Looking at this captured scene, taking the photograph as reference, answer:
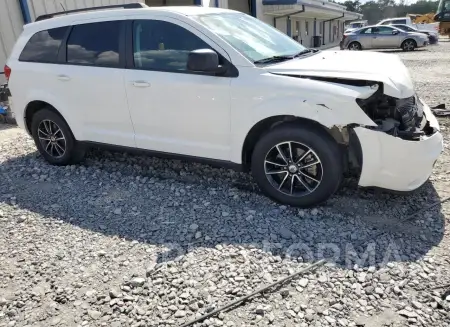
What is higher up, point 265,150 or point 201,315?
point 265,150

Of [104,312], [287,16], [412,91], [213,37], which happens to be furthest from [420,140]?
[287,16]

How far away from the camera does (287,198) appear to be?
3.71 meters

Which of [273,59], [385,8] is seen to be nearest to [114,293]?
[273,59]

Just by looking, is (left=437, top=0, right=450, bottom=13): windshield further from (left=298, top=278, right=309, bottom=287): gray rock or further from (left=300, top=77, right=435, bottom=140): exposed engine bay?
(left=298, top=278, right=309, bottom=287): gray rock

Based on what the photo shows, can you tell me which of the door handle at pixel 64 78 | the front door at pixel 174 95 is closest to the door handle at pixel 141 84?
the front door at pixel 174 95

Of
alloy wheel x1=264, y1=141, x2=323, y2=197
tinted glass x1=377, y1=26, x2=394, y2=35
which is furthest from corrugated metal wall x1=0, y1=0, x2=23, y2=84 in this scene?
tinted glass x1=377, y1=26, x2=394, y2=35

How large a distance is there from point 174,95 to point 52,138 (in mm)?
2127

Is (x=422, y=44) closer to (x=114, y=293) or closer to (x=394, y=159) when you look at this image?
Answer: (x=394, y=159)

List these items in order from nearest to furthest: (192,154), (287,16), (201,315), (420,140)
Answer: (201,315) → (420,140) → (192,154) → (287,16)

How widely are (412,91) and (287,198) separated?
4.97 ft

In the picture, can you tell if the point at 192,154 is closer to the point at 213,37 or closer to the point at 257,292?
the point at 213,37

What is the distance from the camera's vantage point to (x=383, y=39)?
22.4 m

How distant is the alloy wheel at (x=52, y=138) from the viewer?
5012 mm

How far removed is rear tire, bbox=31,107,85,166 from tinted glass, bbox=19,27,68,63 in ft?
2.13
